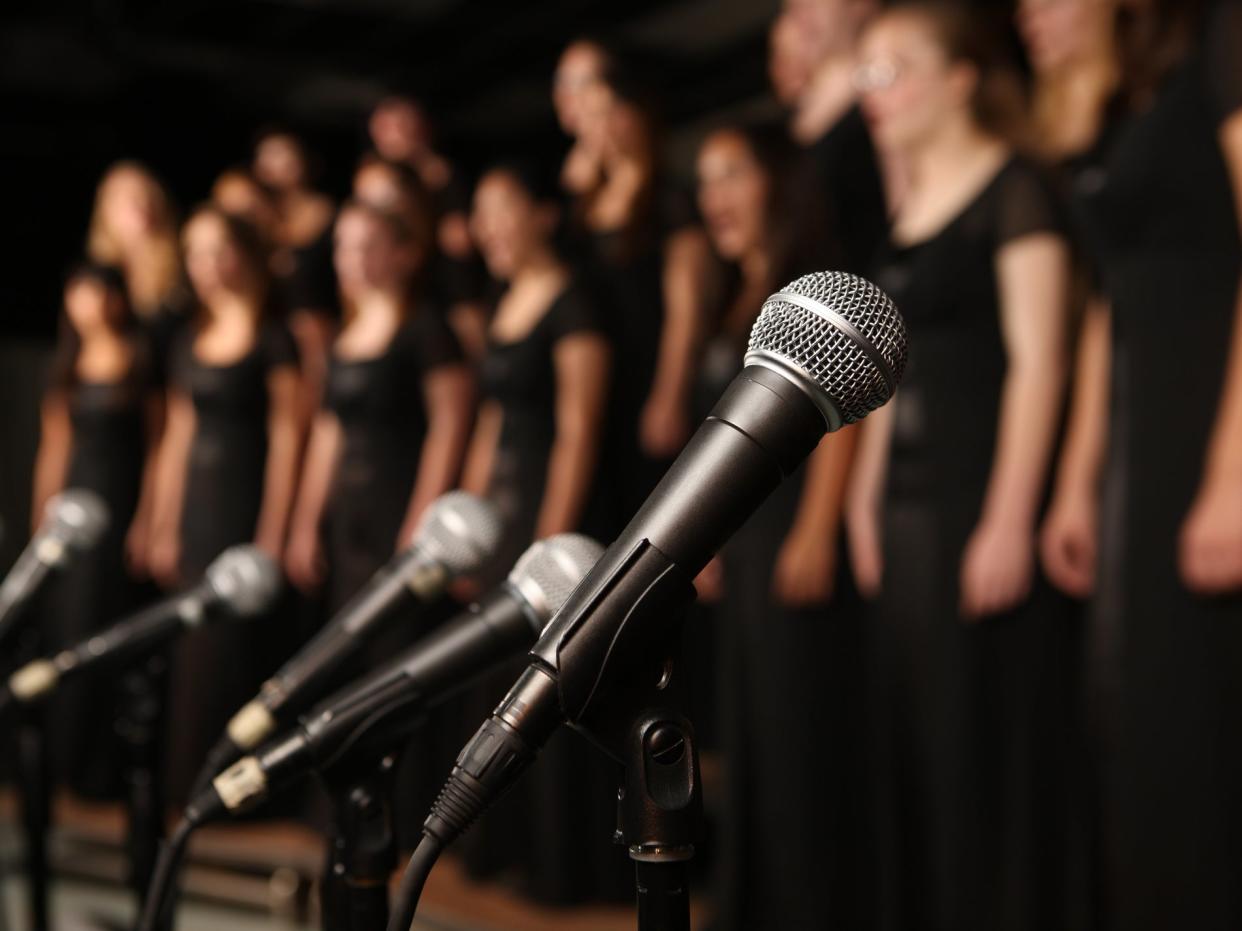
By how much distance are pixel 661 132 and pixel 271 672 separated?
1.82 metres

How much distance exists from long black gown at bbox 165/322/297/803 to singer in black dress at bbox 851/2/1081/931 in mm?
2080

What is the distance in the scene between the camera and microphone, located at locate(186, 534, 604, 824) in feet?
3.55

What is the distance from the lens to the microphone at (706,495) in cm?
83

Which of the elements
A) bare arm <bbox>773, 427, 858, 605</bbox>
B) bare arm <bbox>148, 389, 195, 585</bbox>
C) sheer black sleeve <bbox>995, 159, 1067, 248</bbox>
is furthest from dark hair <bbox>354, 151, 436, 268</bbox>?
sheer black sleeve <bbox>995, 159, 1067, 248</bbox>

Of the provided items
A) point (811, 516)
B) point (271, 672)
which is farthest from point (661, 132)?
point (271, 672)

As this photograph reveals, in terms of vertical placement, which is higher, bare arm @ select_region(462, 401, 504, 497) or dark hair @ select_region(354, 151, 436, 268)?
dark hair @ select_region(354, 151, 436, 268)

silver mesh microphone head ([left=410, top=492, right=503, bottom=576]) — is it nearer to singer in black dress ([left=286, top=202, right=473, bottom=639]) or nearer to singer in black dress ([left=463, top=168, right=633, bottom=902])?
singer in black dress ([left=463, top=168, right=633, bottom=902])

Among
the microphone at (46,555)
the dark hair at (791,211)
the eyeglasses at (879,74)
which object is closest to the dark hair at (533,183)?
the dark hair at (791,211)

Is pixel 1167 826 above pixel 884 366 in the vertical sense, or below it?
below

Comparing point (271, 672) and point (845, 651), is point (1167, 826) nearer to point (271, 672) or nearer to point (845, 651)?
point (845, 651)

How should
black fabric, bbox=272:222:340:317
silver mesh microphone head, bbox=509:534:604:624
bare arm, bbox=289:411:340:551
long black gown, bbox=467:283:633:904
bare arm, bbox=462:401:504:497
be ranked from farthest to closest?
black fabric, bbox=272:222:340:317
bare arm, bbox=289:411:340:551
bare arm, bbox=462:401:504:497
long black gown, bbox=467:283:633:904
silver mesh microphone head, bbox=509:534:604:624

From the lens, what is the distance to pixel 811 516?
8.54 feet

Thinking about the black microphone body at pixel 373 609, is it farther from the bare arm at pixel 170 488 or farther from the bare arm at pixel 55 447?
the bare arm at pixel 55 447

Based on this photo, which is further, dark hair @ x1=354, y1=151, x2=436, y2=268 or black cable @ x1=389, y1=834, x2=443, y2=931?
dark hair @ x1=354, y1=151, x2=436, y2=268
